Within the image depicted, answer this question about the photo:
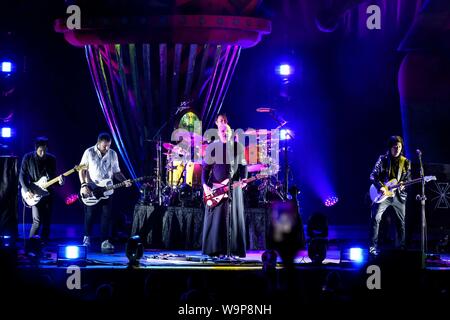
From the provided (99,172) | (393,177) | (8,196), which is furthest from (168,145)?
(393,177)

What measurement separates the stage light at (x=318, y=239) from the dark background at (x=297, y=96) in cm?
610

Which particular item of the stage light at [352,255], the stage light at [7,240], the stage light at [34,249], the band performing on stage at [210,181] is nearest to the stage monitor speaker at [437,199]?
the band performing on stage at [210,181]

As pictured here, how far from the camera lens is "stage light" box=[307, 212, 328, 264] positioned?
433 inches

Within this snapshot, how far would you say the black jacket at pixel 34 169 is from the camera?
12.8 metres

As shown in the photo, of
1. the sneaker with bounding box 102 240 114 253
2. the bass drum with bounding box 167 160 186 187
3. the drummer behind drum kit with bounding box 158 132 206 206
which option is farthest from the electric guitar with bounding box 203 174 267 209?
the bass drum with bounding box 167 160 186 187

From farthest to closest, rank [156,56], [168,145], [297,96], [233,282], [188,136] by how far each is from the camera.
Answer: [297,96] < [156,56] < [188,136] < [168,145] < [233,282]

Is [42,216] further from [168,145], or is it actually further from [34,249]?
[168,145]

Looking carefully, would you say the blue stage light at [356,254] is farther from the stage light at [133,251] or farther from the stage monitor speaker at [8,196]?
the stage monitor speaker at [8,196]

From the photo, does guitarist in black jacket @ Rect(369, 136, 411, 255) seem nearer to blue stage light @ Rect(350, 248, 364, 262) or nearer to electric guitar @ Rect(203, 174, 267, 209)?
blue stage light @ Rect(350, 248, 364, 262)

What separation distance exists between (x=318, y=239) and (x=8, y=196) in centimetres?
506

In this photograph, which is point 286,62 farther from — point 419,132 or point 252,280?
point 252,280

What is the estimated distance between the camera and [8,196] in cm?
1270
